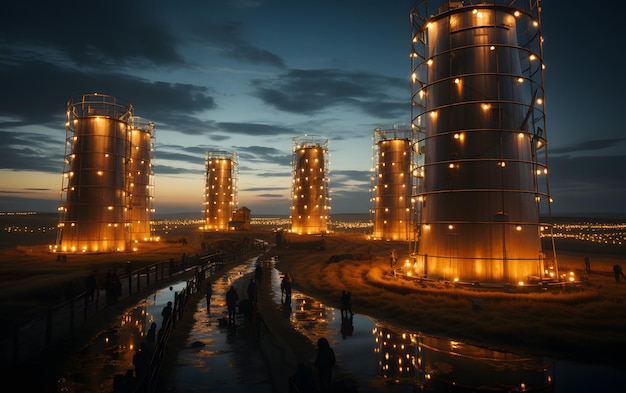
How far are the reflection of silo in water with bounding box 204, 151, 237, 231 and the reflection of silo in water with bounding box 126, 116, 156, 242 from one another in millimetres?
25199

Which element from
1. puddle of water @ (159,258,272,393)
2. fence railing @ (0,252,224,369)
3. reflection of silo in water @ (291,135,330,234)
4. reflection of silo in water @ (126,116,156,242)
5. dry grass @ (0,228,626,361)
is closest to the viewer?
puddle of water @ (159,258,272,393)

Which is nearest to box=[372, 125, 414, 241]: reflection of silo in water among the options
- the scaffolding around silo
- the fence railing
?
the scaffolding around silo

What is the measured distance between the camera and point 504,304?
1717 centimetres

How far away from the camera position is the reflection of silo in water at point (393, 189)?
57938 mm

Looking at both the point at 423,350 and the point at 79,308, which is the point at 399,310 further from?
the point at 79,308

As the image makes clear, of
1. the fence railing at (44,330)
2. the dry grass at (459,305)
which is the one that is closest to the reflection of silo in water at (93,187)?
the dry grass at (459,305)

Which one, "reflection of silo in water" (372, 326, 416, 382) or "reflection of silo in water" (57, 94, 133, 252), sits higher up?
"reflection of silo in water" (57, 94, 133, 252)

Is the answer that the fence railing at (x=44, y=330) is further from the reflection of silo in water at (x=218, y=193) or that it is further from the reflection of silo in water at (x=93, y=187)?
the reflection of silo in water at (x=218, y=193)

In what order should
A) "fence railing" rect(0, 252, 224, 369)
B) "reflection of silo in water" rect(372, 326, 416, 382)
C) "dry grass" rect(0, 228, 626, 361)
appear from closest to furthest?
"fence railing" rect(0, 252, 224, 369), "reflection of silo in water" rect(372, 326, 416, 382), "dry grass" rect(0, 228, 626, 361)

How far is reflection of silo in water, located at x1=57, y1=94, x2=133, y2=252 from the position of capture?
3728 centimetres

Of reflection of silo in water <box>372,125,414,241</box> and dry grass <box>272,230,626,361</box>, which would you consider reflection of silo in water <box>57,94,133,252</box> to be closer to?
dry grass <box>272,230,626,361</box>

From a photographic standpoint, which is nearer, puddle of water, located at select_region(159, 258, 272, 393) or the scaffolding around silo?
puddle of water, located at select_region(159, 258, 272, 393)

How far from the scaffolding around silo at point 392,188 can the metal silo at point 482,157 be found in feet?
109

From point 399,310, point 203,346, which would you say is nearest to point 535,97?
point 399,310
